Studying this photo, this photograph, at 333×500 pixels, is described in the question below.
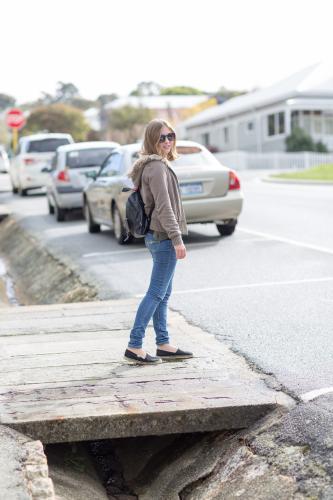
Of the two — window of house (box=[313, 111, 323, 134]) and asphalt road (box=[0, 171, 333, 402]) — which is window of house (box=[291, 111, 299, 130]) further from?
asphalt road (box=[0, 171, 333, 402])

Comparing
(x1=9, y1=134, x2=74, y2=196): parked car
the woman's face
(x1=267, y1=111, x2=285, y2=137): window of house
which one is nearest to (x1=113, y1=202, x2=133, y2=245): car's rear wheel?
the woman's face

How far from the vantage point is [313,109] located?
167ft

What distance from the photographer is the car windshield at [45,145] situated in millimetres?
28672

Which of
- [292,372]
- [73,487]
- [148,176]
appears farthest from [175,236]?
[73,487]

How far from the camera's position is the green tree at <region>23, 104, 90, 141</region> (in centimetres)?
8262

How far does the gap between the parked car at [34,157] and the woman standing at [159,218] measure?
21.9 meters

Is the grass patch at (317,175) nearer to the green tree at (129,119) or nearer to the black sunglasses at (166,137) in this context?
the black sunglasses at (166,137)

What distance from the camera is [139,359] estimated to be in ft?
20.1

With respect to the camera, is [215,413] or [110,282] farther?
[110,282]

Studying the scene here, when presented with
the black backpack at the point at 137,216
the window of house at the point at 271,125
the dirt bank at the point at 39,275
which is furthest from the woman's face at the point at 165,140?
the window of house at the point at 271,125

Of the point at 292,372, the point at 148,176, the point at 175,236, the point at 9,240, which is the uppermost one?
the point at 148,176

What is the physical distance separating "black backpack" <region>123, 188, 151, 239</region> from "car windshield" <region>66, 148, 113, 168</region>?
47.5ft

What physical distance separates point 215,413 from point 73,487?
88 cm

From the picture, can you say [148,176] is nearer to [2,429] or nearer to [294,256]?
[2,429]
